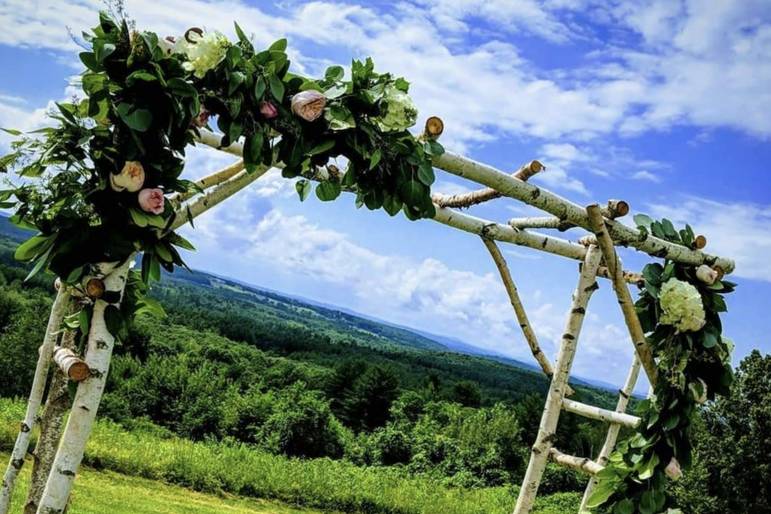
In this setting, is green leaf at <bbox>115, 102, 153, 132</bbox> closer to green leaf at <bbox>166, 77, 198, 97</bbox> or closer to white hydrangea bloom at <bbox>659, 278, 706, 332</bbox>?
green leaf at <bbox>166, 77, 198, 97</bbox>

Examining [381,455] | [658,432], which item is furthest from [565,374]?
[381,455]

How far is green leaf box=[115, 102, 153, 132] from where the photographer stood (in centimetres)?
209

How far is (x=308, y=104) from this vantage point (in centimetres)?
239

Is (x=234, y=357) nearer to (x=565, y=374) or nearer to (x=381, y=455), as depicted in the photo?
(x=381, y=455)

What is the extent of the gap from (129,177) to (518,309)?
281 centimetres

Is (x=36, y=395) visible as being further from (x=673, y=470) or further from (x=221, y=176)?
(x=673, y=470)

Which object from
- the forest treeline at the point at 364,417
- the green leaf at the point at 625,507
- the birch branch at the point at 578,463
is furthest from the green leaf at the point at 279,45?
the forest treeline at the point at 364,417

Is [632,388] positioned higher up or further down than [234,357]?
higher up

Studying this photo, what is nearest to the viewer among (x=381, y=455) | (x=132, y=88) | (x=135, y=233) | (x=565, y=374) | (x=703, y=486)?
(x=132, y=88)

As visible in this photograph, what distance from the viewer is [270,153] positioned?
8.05 ft

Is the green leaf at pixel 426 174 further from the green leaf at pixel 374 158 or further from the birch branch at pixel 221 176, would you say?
the birch branch at pixel 221 176

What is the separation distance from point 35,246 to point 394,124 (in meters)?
1.22

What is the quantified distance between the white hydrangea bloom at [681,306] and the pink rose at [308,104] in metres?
2.28

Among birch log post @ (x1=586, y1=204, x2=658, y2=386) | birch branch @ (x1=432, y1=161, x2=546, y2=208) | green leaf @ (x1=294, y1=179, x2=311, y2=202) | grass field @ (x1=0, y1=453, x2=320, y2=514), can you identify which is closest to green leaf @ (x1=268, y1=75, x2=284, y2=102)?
green leaf @ (x1=294, y1=179, x2=311, y2=202)
